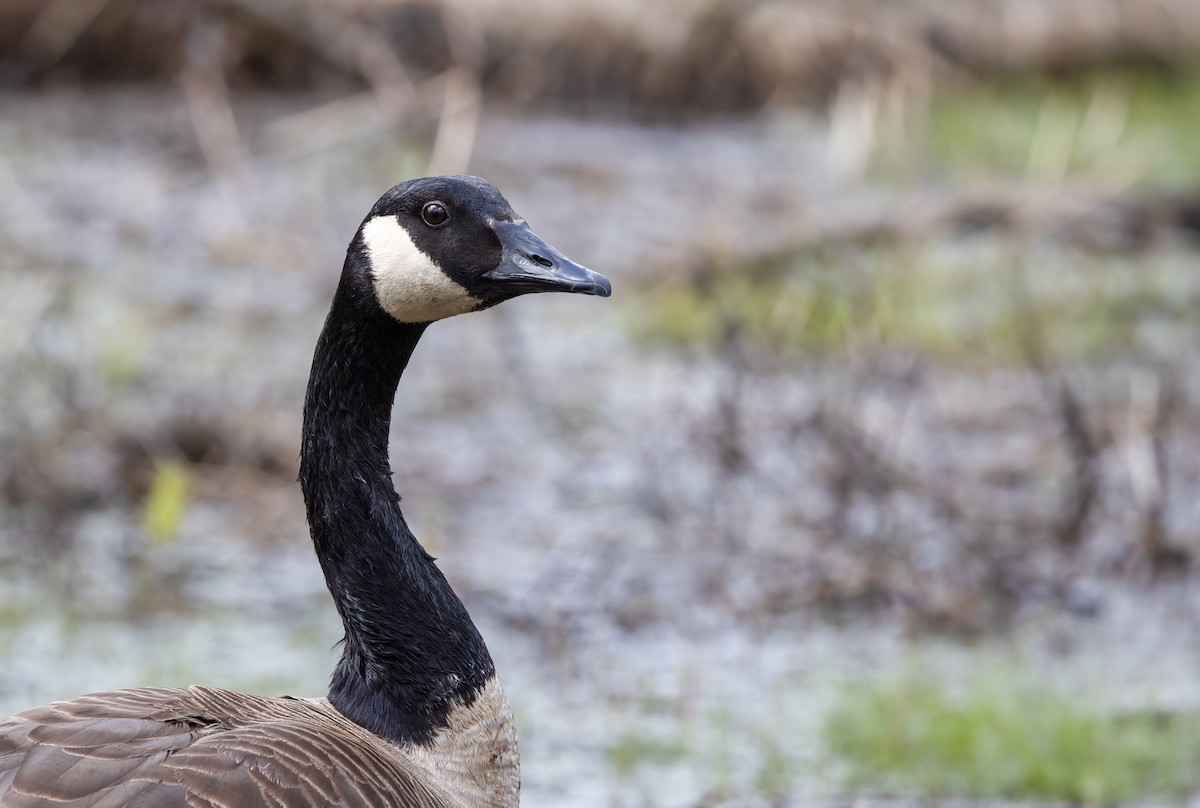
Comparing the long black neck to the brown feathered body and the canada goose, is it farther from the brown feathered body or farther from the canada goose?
the brown feathered body

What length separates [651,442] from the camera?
7.66 m

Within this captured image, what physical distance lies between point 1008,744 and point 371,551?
91.9 inches

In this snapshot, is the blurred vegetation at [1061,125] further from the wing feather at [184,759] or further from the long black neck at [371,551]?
the wing feather at [184,759]

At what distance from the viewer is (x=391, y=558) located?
3.77 meters

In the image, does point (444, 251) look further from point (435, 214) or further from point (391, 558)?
point (391, 558)

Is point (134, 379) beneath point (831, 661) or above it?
above

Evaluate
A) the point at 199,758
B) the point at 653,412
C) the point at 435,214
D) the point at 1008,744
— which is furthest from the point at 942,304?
the point at 199,758

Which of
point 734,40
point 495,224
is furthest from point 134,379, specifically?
point 734,40

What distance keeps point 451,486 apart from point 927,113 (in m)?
7.32

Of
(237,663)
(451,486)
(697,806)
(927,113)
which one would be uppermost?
(927,113)

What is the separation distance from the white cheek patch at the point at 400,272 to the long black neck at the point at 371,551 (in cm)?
5

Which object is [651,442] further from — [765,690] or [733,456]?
[765,690]

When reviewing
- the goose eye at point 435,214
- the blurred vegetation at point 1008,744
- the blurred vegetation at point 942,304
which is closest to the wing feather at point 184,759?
the goose eye at point 435,214

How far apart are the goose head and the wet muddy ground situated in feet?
5.66
